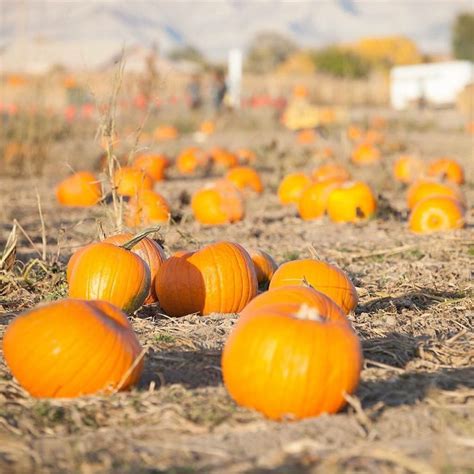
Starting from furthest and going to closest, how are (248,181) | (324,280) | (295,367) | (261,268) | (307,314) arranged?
(248,181) < (261,268) < (324,280) < (307,314) < (295,367)

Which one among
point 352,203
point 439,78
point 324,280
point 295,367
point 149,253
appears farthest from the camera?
point 439,78

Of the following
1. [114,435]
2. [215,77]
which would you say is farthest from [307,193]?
[215,77]

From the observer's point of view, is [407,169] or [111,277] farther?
[407,169]

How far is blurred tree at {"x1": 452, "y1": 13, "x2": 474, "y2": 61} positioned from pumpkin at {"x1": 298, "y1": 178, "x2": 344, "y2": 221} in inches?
2407

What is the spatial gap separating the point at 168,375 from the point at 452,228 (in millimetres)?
4062

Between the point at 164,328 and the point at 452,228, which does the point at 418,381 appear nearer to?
the point at 164,328

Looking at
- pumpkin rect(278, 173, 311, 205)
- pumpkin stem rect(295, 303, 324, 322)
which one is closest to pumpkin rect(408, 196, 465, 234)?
pumpkin rect(278, 173, 311, 205)

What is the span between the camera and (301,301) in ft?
11.0

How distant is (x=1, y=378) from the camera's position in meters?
3.53

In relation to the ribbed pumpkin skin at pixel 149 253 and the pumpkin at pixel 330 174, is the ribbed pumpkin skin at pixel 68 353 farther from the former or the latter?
the pumpkin at pixel 330 174

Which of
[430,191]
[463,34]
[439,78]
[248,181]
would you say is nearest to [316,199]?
[430,191]

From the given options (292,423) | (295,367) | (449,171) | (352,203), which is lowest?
(292,423)

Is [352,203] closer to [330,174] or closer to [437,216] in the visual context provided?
[437,216]

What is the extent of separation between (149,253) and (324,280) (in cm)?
96
